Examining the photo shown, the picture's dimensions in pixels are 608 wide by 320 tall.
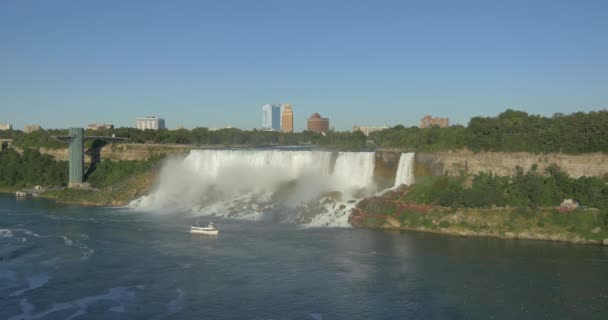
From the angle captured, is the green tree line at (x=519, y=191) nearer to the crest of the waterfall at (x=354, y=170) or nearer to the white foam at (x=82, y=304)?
the crest of the waterfall at (x=354, y=170)

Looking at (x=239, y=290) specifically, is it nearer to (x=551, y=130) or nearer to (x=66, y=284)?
(x=66, y=284)

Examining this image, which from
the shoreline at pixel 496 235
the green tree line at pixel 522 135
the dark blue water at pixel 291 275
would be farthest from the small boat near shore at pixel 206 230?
the green tree line at pixel 522 135

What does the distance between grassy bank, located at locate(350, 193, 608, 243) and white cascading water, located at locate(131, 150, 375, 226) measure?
2036mm

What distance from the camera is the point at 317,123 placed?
4811 inches

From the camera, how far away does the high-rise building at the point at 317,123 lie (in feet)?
398

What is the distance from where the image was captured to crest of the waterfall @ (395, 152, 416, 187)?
1374 inches

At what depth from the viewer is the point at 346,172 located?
37844 millimetres

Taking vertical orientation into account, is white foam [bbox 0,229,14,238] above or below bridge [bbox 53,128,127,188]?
below

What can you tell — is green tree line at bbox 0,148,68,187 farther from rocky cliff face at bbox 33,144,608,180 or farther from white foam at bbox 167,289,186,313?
white foam at bbox 167,289,186,313

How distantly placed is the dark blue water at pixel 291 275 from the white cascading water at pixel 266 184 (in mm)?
4483

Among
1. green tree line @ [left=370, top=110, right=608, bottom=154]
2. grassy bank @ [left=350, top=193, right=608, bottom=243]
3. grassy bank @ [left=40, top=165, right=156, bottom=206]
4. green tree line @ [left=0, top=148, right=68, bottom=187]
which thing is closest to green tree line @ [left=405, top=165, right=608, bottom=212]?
grassy bank @ [left=350, top=193, right=608, bottom=243]

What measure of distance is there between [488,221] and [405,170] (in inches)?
310

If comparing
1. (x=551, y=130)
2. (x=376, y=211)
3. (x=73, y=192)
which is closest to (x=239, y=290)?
(x=376, y=211)

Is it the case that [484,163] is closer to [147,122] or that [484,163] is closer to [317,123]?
[317,123]
